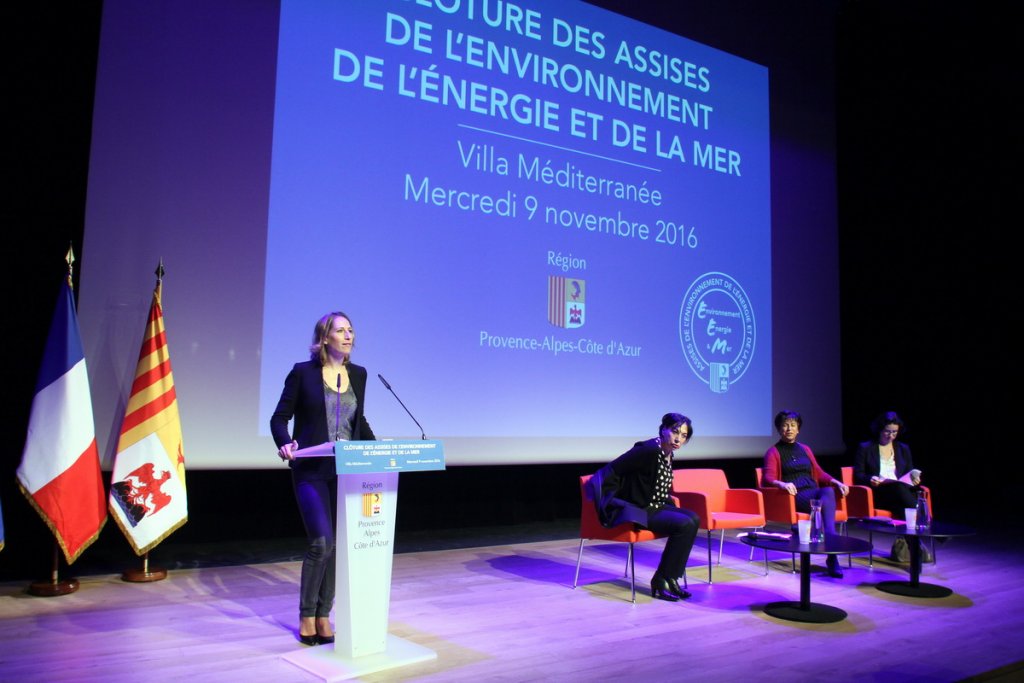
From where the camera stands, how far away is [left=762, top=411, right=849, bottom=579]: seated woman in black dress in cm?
515

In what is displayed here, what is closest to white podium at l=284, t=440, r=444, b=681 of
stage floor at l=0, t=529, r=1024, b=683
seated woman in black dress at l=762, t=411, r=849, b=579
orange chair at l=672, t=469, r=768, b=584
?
stage floor at l=0, t=529, r=1024, b=683

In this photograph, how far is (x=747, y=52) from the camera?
6836 mm

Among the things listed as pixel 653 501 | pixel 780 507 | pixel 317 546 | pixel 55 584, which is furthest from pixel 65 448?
pixel 780 507

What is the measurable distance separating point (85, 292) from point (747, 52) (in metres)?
5.36

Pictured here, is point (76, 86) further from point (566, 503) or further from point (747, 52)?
point (747, 52)

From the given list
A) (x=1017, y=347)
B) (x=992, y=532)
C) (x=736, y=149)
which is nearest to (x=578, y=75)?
(x=736, y=149)

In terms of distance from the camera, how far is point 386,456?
2.89m

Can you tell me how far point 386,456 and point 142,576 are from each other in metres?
2.22

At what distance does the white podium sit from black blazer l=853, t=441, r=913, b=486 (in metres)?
3.65

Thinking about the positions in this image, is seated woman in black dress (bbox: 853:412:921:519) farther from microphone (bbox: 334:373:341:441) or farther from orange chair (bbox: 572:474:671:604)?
microphone (bbox: 334:373:341:441)

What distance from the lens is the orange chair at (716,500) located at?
15.9 ft

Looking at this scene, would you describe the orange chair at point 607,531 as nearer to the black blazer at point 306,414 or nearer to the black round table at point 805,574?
the black round table at point 805,574

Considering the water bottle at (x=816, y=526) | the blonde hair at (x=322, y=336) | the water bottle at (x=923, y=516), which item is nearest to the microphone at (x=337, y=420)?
the blonde hair at (x=322, y=336)

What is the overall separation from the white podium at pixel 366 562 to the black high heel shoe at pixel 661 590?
5.28 ft
